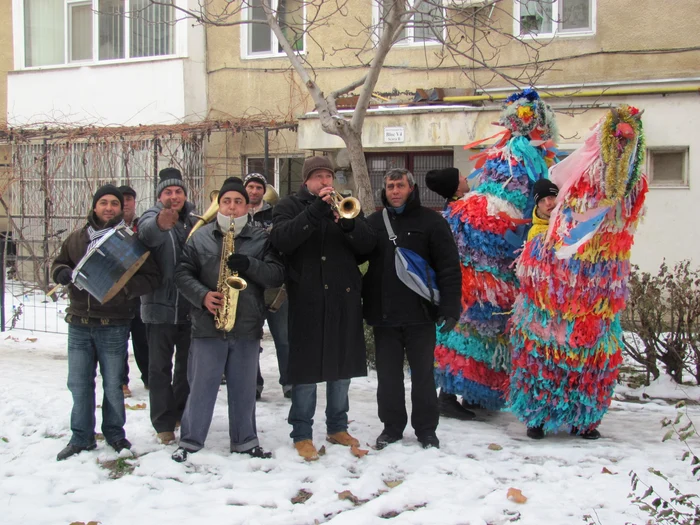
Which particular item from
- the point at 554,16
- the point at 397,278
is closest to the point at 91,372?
the point at 397,278

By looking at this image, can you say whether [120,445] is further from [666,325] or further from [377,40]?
[377,40]

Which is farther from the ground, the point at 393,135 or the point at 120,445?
the point at 393,135

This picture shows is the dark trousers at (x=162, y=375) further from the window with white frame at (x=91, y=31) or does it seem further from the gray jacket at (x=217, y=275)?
the window with white frame at (x=91, y=31)

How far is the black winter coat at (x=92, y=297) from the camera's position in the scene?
473 cm

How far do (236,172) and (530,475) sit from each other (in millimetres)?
9248

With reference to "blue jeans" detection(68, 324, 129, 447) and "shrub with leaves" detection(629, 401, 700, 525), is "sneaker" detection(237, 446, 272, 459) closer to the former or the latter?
"blue jeans" detection(68, 324, 129, 447)

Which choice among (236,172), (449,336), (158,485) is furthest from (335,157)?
(158,485)

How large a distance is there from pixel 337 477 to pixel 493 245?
2061mm

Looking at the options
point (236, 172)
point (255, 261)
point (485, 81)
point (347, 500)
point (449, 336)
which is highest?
point (485, 81)

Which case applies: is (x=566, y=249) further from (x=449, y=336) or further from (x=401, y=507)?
(x=401, y=507)

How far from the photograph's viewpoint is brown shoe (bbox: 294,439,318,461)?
4836mm

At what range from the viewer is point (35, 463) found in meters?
4.71

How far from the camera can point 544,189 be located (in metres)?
5.21

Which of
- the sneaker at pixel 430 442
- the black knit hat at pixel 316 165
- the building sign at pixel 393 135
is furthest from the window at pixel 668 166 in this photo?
the black knit hat at pixel 316 165
